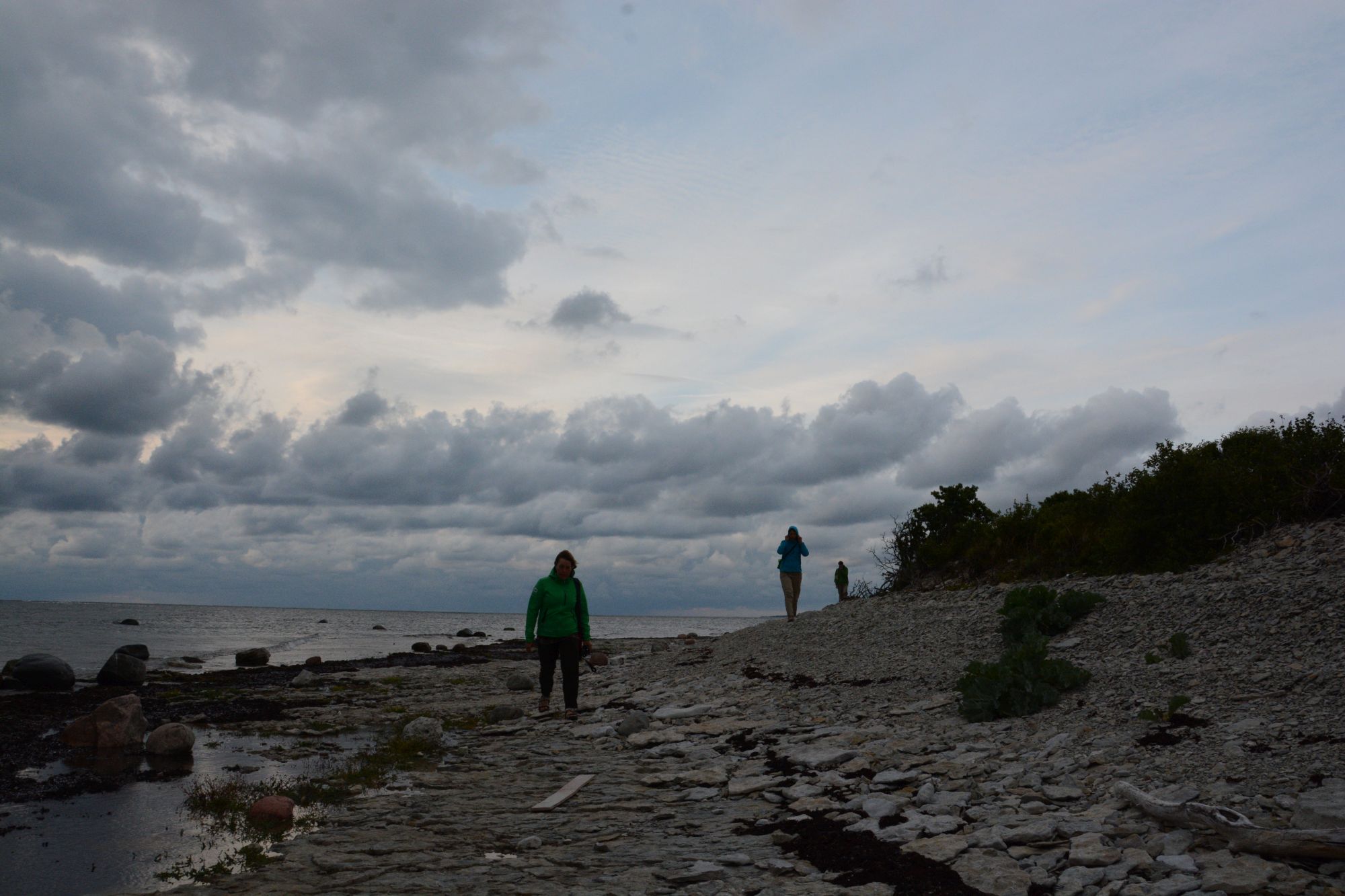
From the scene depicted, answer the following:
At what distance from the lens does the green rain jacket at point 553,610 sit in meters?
13.9

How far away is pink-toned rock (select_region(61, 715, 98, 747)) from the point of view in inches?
506

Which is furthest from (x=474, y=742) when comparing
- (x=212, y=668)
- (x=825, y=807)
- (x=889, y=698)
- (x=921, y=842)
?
(x=212, y=668)

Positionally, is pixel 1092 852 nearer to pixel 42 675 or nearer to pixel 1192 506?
pixel 1192 506

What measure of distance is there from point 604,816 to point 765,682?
7.51 meters

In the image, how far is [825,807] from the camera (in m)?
7.44

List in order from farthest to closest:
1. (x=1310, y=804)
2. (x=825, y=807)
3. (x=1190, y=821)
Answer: (x=825, y=807), (x=1190, y=821), (x=1310, y=804)

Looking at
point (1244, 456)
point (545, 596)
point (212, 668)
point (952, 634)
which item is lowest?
point (212, 668)

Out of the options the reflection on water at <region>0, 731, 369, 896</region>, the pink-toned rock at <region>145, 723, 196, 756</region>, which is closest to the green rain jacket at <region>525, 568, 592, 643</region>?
the reflection on water at <region>0, 731, 369, 896</region>

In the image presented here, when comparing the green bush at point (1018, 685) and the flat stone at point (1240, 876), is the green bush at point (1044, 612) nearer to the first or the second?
the green bush at point (1018, 685)

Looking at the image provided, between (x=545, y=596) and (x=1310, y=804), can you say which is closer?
(x=1310, y=804)

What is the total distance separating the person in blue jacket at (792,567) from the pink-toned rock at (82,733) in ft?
55.9

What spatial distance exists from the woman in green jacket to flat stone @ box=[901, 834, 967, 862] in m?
8.12

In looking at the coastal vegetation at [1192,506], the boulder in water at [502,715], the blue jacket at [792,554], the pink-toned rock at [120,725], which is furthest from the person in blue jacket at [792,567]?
the pink-toned rock at [120,725]

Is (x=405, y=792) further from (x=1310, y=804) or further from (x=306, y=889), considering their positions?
(x=1310, y=804)
